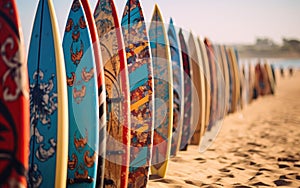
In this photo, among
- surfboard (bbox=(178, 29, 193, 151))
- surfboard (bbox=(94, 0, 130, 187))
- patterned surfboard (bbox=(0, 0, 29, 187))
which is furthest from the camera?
surfboard (bbox=(178, 29, 193, 151))

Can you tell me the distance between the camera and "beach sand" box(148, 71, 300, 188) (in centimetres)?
339

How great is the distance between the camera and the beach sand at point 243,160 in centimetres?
339

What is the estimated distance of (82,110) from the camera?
233cm

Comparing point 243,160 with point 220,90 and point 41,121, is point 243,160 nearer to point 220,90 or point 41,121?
point 220,90

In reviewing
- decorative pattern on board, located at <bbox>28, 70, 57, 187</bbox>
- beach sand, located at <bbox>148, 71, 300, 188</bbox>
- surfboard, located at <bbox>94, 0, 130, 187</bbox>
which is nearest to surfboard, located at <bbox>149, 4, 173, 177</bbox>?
beach sand, located at <bbox>148, 71, 300, 188</bbox>

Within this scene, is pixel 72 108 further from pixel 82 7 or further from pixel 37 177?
pixel 82 7

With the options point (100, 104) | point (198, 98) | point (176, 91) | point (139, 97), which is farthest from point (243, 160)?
point (100, 104)

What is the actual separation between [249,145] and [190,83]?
1.47 m

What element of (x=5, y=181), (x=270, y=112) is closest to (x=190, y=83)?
(x=5, y=181)

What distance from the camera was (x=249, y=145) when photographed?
203 inches

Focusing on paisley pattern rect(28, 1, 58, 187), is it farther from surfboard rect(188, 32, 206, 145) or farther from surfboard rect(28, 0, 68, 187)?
surfboard rect(188, 32, 206, 145)

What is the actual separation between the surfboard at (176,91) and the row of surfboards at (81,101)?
45 centimetres

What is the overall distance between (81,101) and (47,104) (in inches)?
9.0

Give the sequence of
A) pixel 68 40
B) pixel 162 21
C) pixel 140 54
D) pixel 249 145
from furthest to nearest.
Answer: pixel 249 145
pixel 162 21
pixel 140 54
pixel 68 40
